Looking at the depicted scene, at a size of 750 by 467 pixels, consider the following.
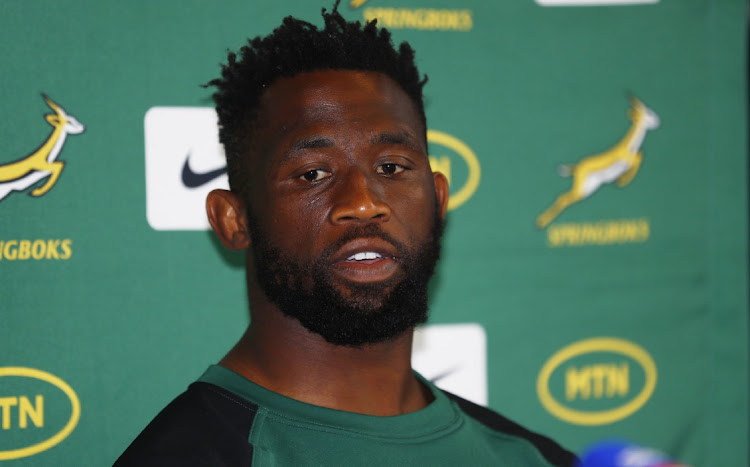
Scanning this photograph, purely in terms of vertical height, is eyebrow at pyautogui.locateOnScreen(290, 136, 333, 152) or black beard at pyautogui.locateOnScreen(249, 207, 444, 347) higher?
eyebrow at pyautogui.locateOnScreen(290, 136, 333, 152)

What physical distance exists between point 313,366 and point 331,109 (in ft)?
1.28

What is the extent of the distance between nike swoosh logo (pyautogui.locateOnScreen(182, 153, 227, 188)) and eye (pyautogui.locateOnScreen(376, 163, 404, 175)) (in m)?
0.47

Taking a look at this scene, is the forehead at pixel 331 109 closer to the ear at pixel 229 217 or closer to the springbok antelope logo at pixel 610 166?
the ear at pixel 229 217

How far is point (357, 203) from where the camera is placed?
1198mm

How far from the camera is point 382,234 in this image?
121 cm

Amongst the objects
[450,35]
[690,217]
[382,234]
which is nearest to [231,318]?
[382,234]

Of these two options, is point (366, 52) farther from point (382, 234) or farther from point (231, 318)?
point (231, 318)

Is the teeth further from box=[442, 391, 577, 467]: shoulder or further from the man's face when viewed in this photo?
box=[442, 391, 577, 467]: shoulder

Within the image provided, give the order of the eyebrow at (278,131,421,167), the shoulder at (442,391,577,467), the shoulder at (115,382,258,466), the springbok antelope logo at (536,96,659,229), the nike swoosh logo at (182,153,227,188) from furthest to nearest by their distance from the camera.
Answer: the springbok antelope logo at (536,96,659,229), the nike swoosh logo at (182,153,227,188), the shoulder at (442,391,577,467), the eyebrow at (278,131,421,167), the shoulder at (115,382,258,466)

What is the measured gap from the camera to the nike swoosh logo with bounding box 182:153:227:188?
5.30ft

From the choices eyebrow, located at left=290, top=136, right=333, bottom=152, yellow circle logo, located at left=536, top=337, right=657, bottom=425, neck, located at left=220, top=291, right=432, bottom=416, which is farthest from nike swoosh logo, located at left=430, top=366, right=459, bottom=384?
eyebrow, located at left=290, top=136, right=333, bottom=152

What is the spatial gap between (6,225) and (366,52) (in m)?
0.71

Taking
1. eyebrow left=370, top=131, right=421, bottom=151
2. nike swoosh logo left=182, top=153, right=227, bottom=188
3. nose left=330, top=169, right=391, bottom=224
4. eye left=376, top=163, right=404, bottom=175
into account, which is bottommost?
nose left=330, top=169, right=391, bottom=224

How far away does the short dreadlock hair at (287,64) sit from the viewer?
52.5 inches
